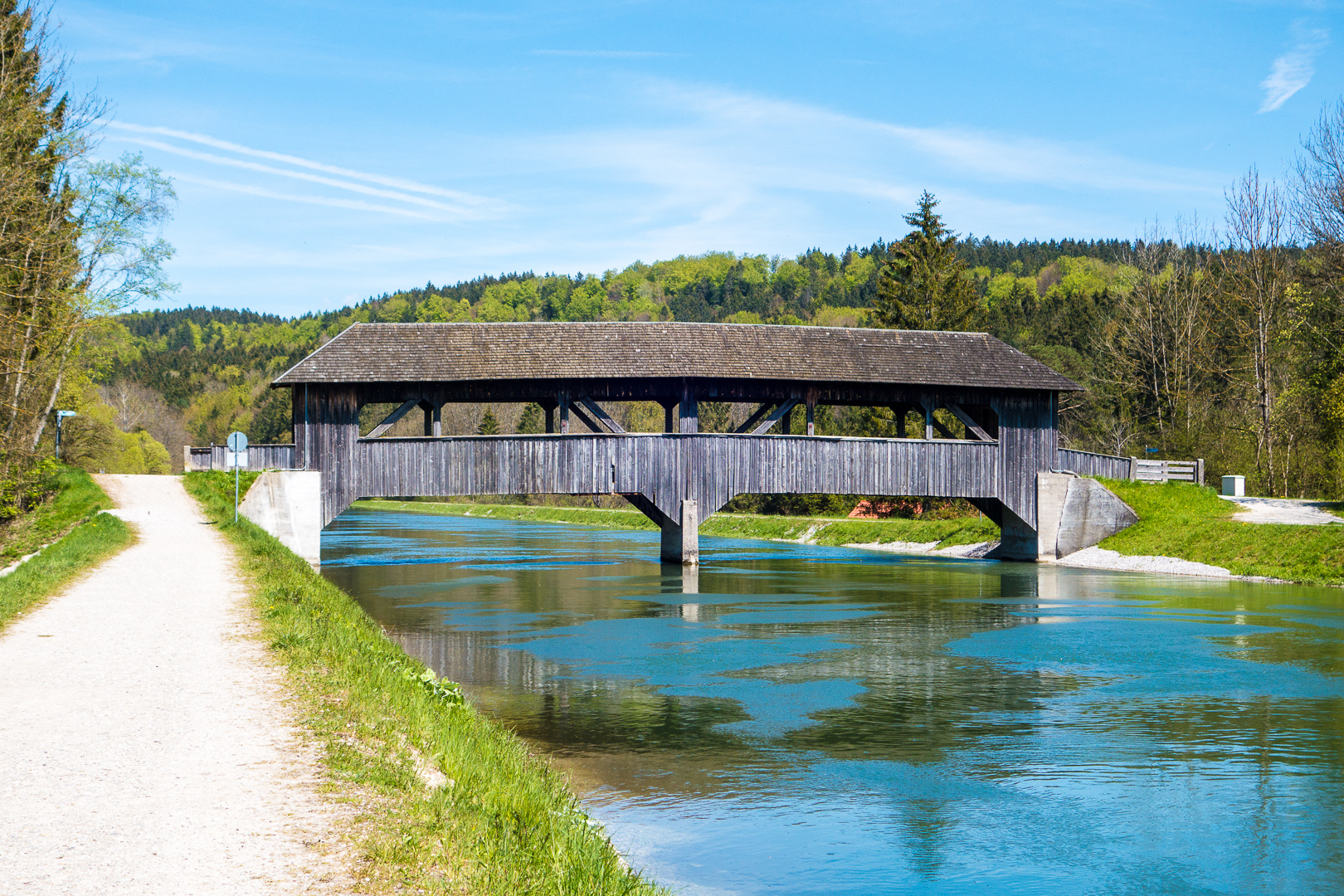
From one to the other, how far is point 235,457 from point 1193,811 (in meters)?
21.0

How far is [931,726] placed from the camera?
1106 cm

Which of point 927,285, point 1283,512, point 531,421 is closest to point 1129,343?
point 927,285

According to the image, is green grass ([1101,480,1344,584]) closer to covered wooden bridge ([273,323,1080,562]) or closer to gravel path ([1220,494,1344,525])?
gravel path ([1220,494,1344,525])

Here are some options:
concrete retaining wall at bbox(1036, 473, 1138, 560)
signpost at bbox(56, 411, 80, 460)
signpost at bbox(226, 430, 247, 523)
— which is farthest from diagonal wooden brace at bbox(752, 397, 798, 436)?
signpost at bbox(56, 411, 80, 460)

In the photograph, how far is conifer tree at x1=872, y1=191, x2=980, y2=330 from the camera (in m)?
50.4

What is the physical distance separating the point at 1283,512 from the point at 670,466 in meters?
16.1

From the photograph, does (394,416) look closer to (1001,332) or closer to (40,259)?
(40,259)

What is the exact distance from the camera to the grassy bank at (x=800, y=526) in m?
37.6

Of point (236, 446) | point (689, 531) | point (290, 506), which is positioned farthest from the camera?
point (689, 531)

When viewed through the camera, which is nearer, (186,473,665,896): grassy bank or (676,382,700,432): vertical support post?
(186,473,665,896): grassy bank

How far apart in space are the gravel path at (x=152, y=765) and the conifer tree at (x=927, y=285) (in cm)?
4183

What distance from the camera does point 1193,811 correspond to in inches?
325

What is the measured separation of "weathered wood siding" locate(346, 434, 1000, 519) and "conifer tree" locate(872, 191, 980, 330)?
21.4 metres

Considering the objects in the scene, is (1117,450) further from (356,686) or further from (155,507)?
(356,686)
